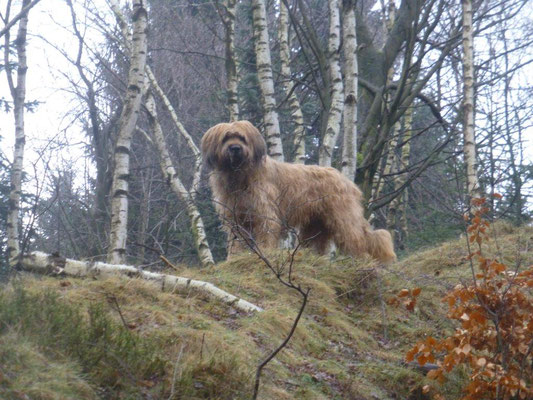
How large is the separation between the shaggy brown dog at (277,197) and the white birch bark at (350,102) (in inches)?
35.4

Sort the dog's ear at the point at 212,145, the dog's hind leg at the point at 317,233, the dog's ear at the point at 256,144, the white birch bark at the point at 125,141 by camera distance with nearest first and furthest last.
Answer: the white birch bark at the point at 125,141 < the dog's ear at the point at 256,144 < the dog's ear at the point at 212,145 < the dog's hind leg at the point at 317,233

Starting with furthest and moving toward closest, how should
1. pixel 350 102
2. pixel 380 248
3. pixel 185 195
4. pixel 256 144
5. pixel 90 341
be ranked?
pixel 185 195 → pixel 350 102 → pixel 380 248 → pixel 256 144 → pixel 90 341

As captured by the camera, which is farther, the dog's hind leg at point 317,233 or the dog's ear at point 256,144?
the dog's hind leg at point 317,233

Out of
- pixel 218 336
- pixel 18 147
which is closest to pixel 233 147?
pixel 218 336

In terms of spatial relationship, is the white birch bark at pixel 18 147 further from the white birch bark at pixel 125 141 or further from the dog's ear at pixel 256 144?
the dog's ear at pixel 256 144

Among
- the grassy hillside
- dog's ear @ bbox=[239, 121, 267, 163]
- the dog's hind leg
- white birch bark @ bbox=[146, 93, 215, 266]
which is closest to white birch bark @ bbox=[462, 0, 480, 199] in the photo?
the dog's hind leg

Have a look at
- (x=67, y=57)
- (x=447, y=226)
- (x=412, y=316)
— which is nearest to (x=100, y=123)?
(x=67, y=57)

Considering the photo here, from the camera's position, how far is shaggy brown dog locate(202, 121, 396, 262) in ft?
29.2

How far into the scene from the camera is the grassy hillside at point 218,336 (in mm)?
3713

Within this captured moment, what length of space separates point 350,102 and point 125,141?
3.72 metres

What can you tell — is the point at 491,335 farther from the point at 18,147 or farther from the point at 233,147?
the point at 18,147

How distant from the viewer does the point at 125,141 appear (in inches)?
337

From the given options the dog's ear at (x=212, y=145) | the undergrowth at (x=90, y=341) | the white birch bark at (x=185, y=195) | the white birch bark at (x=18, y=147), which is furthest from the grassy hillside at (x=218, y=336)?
the white birch bark at (x=18, y=147)

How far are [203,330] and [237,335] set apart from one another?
313mm
